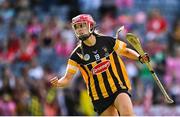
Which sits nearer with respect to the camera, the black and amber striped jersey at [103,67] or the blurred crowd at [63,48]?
the black and amber striped jersey at [103,67]

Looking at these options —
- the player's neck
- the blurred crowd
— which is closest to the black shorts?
the player's neck

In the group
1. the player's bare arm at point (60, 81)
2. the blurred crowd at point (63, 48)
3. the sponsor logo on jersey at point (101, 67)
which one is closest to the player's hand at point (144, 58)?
the sponsor logo on jersey at point (101, 67)

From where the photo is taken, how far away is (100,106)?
36.6 ft

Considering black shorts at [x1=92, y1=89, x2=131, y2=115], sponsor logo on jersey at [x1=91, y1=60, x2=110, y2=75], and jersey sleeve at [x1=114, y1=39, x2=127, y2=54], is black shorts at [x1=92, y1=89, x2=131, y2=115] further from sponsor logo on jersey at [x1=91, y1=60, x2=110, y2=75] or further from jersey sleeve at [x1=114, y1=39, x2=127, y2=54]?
jersey sleeve at [x1=114, y1=39, x2=127, y2=54]

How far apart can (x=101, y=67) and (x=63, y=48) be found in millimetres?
7174

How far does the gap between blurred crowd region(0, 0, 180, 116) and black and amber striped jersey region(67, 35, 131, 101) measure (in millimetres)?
5083

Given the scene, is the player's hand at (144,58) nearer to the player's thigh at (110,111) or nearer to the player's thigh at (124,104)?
the player's thigh at (124,104)

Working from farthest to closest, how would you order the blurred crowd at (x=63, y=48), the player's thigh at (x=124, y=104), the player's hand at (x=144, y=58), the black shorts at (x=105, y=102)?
the blurred crowd at (x=63, y=48)
the player's hand at (x=144, y=58)
the black shorts at (x=105, y=102)
the player's thigh at (x=124, y=104)

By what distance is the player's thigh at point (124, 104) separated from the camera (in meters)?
10.8

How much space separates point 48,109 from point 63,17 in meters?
3.52

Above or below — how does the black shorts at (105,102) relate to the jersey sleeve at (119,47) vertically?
below

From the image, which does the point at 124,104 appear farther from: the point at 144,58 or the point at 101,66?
the point at 144,58

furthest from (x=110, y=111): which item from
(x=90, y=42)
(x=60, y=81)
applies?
(x=90, y=42)

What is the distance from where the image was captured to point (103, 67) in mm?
11078
